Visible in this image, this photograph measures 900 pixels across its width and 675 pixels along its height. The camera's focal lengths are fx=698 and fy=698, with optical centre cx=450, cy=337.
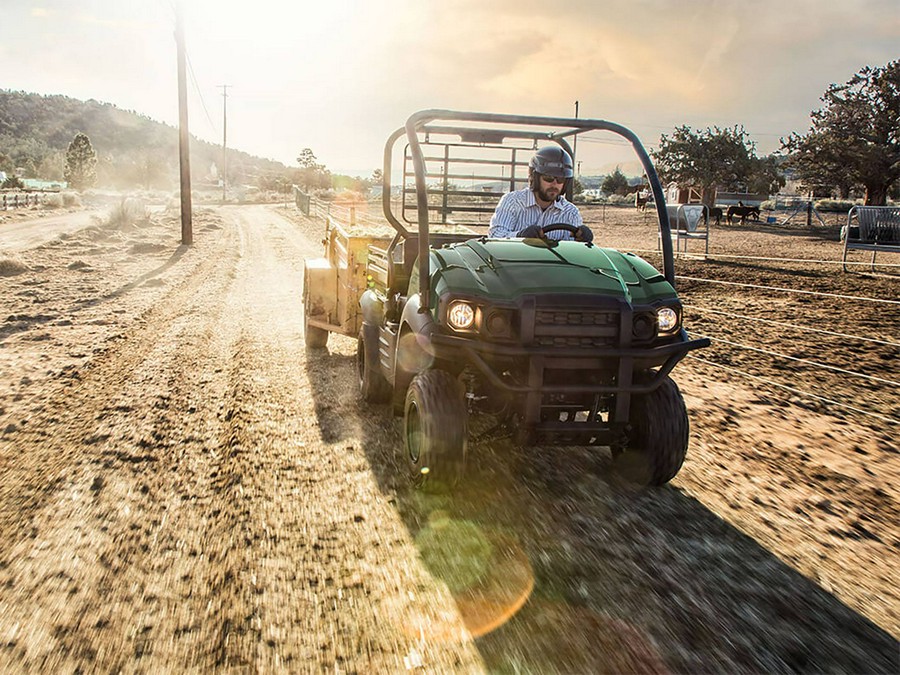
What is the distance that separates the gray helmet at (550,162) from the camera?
5043 mm

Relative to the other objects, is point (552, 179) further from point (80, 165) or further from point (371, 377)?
point (80, 165)

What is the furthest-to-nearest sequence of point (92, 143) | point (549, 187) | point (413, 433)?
point (92, 143), point (549, 187), point (413, 433)

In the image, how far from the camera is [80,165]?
308 feet

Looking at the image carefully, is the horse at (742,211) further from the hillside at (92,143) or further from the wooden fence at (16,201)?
the hillside at (92,143)

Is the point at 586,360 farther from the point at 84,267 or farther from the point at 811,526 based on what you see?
the point at 84,267

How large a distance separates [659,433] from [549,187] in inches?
82.5

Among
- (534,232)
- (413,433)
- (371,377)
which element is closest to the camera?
(413,433)

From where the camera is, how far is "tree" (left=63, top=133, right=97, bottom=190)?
93.6 metres

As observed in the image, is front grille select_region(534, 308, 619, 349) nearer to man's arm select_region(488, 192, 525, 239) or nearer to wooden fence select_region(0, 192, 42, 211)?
man's arm select_region(488, 192, 525, 239)

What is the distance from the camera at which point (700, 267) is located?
57.0 feet

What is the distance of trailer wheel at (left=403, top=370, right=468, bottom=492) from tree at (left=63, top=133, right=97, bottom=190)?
103 metres

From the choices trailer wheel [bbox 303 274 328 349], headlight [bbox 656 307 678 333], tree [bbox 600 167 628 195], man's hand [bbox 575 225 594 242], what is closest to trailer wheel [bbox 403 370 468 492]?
headlight [bbox 656 307 678 333]

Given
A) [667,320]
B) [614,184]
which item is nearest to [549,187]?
[667,320]

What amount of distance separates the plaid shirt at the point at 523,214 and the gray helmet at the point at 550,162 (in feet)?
1.03
